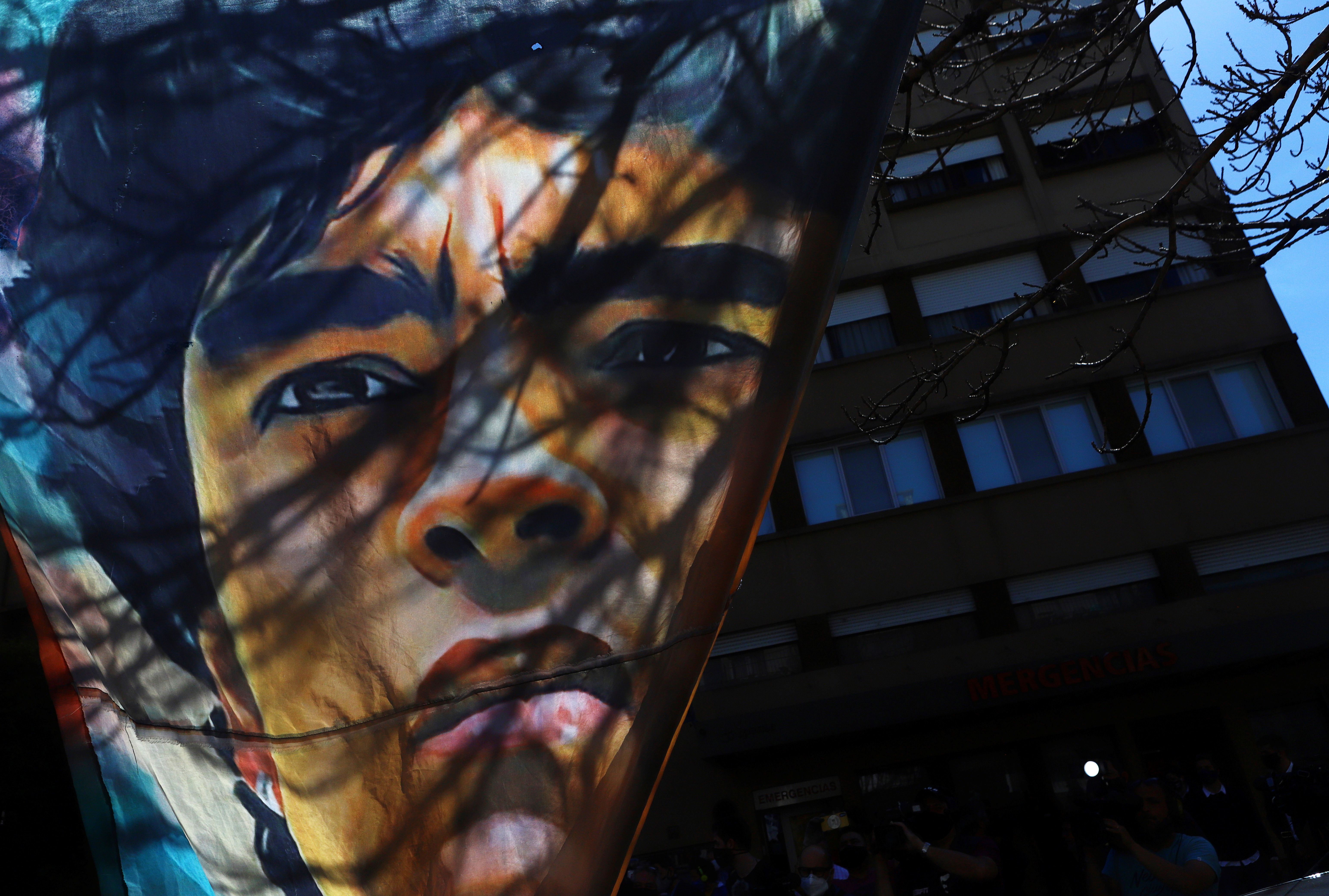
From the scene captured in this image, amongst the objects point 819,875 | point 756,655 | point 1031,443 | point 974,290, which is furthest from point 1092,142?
point 819,875

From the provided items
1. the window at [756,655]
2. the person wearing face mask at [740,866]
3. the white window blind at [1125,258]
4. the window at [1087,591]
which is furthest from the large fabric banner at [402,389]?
the white window blind at [1125,258]

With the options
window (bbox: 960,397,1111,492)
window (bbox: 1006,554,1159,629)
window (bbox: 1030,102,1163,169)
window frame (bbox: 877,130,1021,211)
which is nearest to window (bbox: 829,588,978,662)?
window (bbox: 1006,554,1159,629)

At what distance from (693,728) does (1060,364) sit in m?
8.43

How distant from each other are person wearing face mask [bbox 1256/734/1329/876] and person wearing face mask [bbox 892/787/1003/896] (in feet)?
8.80

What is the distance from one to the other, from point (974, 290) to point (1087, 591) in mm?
5535

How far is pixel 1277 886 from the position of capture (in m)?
2.47

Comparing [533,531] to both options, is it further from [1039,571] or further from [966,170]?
[966,170]

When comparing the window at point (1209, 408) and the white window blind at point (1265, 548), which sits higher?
the window at point (1209, 408)

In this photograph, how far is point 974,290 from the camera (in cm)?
1659

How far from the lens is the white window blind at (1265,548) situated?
14156 millimetres

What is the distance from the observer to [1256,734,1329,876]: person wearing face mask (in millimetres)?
6113

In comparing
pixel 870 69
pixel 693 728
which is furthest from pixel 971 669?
pixel 870 69

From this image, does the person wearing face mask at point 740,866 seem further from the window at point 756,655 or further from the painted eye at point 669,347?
the window at point 756,655

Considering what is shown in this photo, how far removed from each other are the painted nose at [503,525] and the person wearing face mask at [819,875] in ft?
14.9
